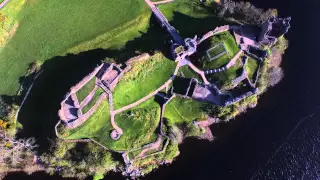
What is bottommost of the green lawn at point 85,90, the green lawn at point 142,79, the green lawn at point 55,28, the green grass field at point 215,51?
the green grass field at point 215,51

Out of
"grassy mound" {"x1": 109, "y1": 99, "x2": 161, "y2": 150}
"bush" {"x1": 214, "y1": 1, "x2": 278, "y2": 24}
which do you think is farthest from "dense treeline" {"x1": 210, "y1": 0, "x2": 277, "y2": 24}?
"grassy mound" {"x1": 109, "y1": 99, "x2": 161, "y2": 150}

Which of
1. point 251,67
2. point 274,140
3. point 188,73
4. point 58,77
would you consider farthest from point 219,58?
point 58,77

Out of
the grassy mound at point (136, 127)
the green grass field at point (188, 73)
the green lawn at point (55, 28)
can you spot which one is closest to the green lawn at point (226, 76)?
the green grass field at point (188, 73)

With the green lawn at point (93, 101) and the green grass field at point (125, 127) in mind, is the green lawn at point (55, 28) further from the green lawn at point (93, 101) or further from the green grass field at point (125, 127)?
the green grass field at point (125, 127)

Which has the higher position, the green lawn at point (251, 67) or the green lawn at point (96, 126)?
the green lawn at point (96, 126)

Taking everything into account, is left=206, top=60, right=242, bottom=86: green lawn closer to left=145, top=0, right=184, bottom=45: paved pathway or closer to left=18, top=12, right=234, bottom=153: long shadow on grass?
left=145, top=0, right=184, bottom=45: paved pathway

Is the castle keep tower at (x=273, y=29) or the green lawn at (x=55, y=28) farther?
the green lawn at (x=55, y=28)

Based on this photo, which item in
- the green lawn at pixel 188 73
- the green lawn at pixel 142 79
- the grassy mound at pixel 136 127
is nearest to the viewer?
the grassy mound at pixel 136 127
